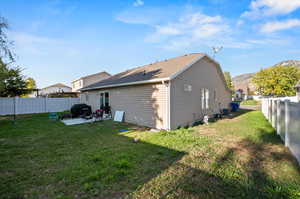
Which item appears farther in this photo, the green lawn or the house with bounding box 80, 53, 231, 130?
the house with bounding box 80, 53, 231, 130

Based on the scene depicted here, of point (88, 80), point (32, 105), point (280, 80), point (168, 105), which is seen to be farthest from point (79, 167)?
point (280, 80)

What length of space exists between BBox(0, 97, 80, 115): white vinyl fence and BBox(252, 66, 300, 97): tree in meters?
30.3

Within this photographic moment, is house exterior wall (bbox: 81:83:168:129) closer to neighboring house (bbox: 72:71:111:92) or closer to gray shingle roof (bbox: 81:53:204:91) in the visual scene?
gray shingle roof (bbox: 81:53:204:91)

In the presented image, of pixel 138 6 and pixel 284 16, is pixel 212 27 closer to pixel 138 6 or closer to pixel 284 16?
pixel 284 16

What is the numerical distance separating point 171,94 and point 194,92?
2.35m

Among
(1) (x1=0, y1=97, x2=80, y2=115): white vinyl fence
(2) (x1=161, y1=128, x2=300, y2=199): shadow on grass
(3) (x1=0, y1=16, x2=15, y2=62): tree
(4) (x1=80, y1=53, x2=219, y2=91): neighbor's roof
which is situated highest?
(3) (x1=0, y1=16, x2=15, y2=62): tree

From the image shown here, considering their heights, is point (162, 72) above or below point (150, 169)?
above

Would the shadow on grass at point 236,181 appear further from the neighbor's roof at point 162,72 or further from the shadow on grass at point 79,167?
the neighbor's roof at point 162,72

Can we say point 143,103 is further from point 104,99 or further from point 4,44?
point 4,44

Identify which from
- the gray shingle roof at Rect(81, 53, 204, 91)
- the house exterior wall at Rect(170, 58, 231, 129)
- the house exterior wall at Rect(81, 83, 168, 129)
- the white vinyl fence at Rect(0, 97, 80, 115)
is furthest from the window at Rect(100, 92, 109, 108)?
the white vinyl fence at Rect(0, 97, 80, 115)

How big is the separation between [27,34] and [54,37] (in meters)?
1.46

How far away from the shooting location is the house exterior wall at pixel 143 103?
7031 millimetres

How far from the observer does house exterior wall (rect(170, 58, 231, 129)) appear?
7.14 meters

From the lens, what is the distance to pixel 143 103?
26.0 ft
